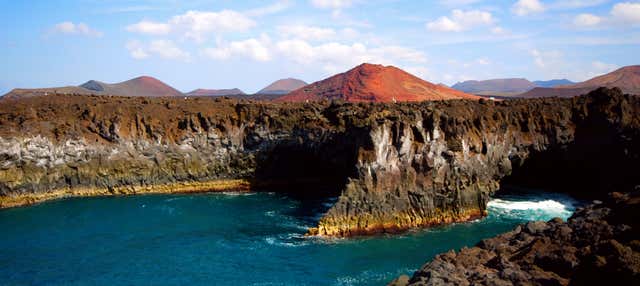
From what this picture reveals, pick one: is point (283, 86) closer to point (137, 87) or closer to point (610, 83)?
point (137, 87)

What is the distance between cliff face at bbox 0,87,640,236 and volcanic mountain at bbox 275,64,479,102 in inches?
1079

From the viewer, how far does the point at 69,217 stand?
38625mm

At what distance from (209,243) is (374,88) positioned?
50.0m

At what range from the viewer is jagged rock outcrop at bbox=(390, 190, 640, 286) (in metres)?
12.0

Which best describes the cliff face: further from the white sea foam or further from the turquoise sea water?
the turquoise sea water

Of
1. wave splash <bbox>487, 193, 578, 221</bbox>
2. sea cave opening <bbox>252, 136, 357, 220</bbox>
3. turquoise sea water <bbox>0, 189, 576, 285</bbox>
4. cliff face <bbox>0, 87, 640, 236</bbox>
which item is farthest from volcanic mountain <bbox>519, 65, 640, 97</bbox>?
sea cave opening <bbox>252, 136, 357, 220</bbox>

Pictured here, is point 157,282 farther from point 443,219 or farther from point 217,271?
point 443,219

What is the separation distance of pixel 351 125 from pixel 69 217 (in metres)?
23.7

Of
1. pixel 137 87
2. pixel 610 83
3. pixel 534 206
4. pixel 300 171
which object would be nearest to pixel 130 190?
pixel 300 171

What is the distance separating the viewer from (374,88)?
7688cm

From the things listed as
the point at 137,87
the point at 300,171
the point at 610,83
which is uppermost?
the point at 137,87

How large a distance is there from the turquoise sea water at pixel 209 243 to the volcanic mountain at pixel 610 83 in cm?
7471

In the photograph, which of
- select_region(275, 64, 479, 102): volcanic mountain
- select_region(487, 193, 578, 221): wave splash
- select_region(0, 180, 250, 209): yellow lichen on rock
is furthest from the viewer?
select_region(275, 64, 479, 102): volcanic mountain

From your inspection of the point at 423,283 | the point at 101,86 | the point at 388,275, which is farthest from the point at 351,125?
the point at 101,86
